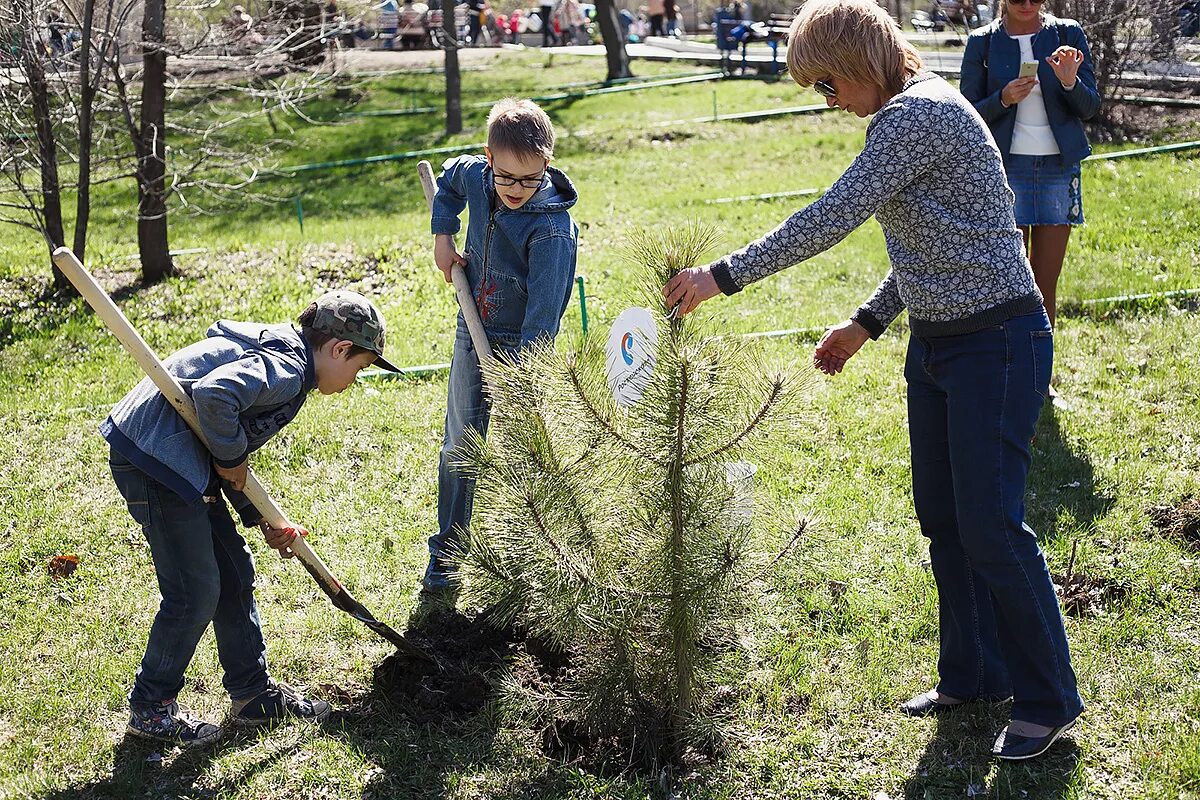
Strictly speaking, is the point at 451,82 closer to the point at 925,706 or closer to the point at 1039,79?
the point at 1039,79

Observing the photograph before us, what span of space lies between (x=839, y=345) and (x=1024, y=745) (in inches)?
45.5

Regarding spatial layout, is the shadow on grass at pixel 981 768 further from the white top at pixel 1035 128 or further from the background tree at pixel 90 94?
the background tree at pixel 90 94

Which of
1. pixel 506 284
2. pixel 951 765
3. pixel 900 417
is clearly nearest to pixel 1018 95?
pixel 900 417

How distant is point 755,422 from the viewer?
2.66m

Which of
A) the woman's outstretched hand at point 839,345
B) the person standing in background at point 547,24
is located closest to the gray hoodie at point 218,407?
the woman's outstretched hand at point 839,345

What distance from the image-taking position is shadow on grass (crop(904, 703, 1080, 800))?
2.87m

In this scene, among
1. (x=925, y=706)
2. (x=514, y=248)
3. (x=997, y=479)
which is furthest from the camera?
(x=514, y=248)

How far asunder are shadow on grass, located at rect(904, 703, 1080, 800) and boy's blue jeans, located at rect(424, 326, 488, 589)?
161 cm

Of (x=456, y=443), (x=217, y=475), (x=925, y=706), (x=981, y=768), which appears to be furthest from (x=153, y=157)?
(x=981, y=768)

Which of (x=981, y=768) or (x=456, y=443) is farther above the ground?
(x=456, y=443)

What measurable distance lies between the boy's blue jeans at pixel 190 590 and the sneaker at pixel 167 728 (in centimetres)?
3

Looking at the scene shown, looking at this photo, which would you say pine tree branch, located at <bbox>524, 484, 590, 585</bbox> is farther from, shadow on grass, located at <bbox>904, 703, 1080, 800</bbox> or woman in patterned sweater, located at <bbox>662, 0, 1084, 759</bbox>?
shadow on grass, located at <bbox>904, 703, 1080, 800</bbox>

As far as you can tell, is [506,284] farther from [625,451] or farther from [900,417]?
[900,417]

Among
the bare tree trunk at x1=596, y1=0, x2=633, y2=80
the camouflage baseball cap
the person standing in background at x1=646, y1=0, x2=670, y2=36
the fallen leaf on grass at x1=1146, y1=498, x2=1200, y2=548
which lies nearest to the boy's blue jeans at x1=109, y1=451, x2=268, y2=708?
the camouflage baseball cap
